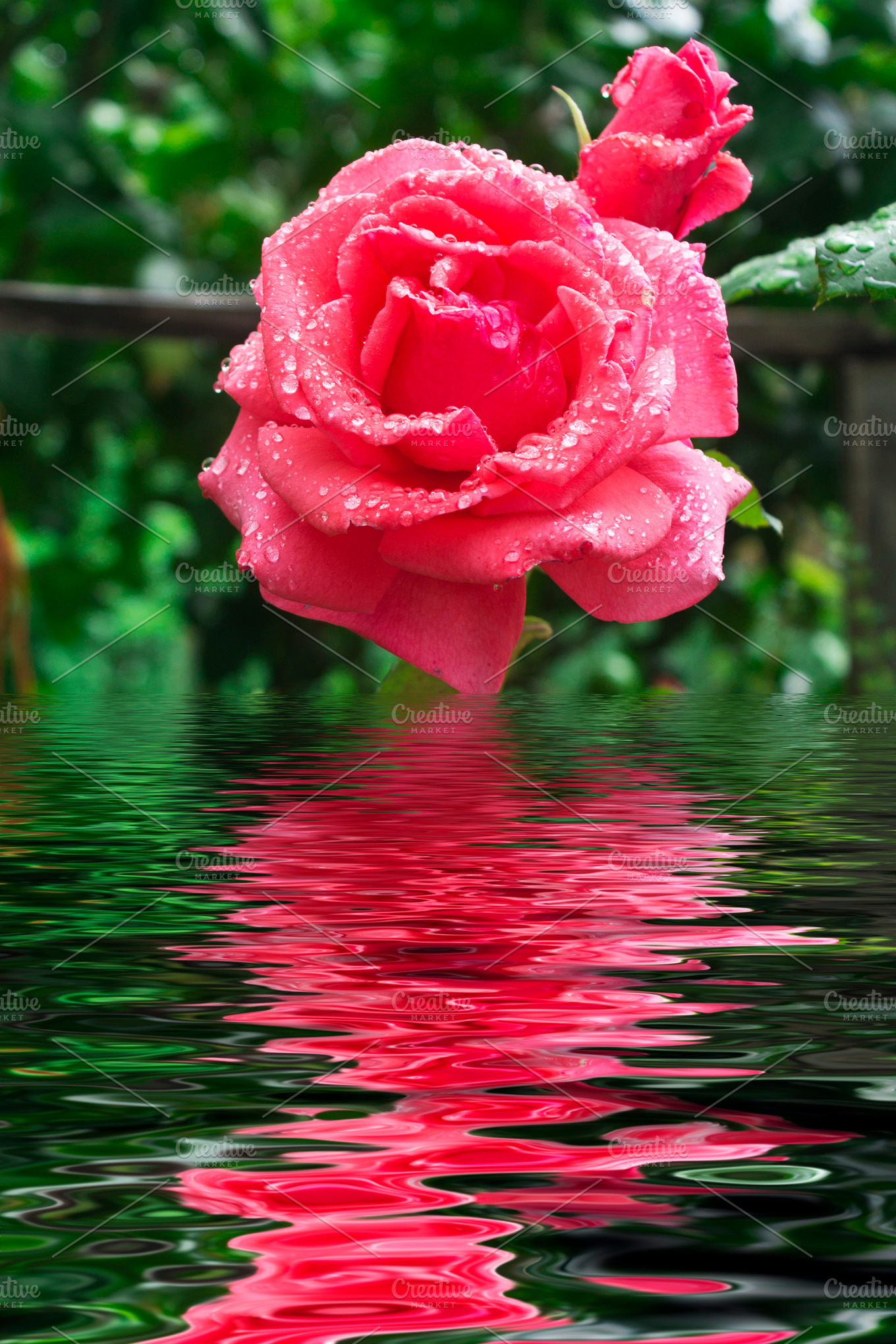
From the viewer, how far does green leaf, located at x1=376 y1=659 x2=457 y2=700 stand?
34 centimetres

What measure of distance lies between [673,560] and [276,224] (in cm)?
154

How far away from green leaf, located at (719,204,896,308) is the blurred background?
94 centimetres

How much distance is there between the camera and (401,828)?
0.29 metres

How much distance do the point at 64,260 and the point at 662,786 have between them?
5.00ft

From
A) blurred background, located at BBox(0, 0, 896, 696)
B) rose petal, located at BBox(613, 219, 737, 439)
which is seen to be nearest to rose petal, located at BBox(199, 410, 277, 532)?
rose petal, located at BBox(613, 219, 737, 439)

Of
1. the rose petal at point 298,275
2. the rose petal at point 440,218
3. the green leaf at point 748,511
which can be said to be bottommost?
the green leaf at point 748,511

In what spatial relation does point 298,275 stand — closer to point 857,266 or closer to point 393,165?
point 393,165

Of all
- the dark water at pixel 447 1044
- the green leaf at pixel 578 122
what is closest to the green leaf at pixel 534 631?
the dark water at pixel 447 1044

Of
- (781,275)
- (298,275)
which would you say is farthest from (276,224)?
(298,275)

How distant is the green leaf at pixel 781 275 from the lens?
442 millimetres

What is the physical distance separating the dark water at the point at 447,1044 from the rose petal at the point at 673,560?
44 millimetres

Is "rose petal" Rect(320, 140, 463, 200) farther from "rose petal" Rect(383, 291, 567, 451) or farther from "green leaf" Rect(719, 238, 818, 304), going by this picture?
"green leaf" Rect(719, 238, 818, 304)

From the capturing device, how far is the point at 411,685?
1.13 feet

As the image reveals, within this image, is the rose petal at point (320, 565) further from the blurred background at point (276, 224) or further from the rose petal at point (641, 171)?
the blurred background at point (276, 224)
